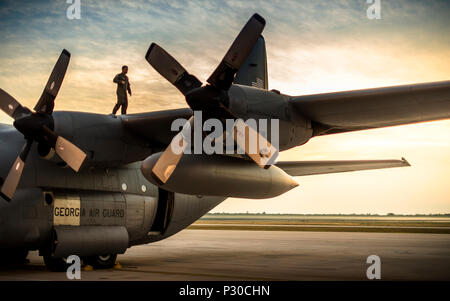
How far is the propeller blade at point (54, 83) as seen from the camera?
1386 centimetres

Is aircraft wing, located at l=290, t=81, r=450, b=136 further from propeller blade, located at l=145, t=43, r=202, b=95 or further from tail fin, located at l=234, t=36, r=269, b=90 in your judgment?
tail fin, located at l=234, t=36, r=269, b=90

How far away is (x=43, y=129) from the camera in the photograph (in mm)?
13727

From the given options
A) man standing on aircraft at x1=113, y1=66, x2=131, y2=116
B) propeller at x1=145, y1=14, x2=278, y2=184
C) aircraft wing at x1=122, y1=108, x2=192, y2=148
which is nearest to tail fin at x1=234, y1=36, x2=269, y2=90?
aircraft wing at x1=122, y1=108, x2=192, y2=148

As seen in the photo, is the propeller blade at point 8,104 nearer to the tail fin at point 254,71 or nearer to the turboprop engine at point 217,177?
the turboprop engine at point 217,177

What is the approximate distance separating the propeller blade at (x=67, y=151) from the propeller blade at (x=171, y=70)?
120 inches

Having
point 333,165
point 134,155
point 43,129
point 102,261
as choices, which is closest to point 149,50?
point 43,129

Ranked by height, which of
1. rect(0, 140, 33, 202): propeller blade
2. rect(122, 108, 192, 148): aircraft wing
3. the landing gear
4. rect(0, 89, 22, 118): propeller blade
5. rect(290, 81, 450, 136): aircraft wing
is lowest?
the landing gear

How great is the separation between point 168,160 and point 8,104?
5.00 metres

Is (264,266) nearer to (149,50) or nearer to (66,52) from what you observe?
(149,50)

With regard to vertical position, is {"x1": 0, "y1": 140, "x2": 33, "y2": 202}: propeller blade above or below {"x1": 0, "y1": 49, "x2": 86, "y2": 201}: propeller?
below

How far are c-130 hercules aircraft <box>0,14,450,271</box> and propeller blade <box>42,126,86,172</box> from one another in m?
0.03

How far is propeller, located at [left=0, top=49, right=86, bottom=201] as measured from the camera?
44.0ft
